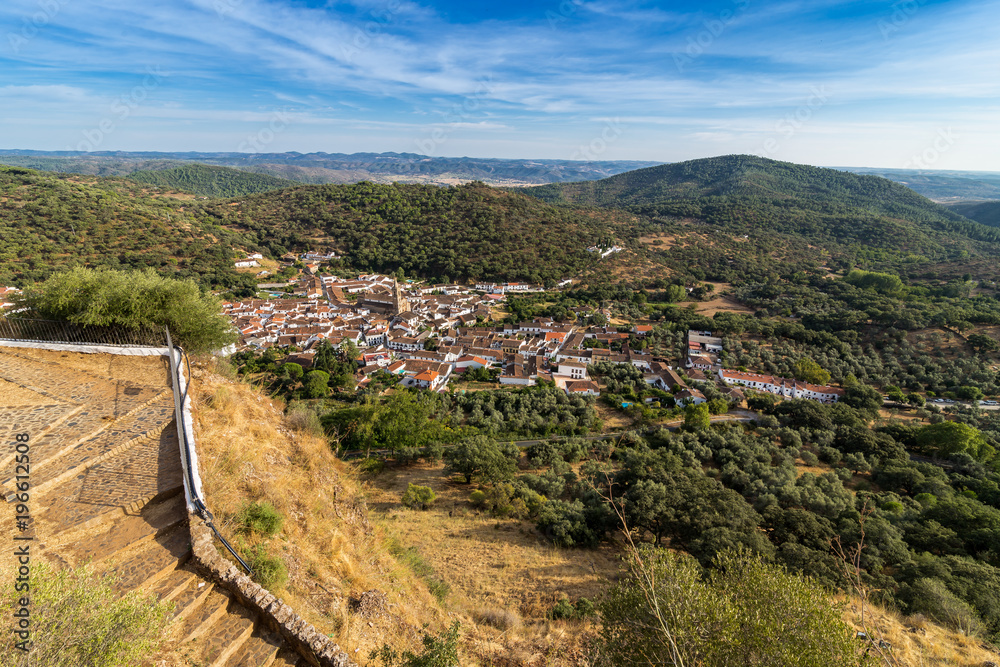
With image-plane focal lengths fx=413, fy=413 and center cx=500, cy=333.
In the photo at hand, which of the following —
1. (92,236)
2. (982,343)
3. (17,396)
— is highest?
(17,396)

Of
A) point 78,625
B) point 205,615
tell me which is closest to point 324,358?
point 205,615

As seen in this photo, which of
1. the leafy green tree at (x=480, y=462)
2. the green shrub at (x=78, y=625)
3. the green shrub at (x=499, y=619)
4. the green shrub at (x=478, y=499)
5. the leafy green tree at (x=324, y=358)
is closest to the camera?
the green shrub at (x=78, y=625)

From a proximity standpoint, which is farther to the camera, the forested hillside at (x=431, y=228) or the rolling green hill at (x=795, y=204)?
the rolling green hill at (x=795, y=204)

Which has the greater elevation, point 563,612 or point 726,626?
point 726,626

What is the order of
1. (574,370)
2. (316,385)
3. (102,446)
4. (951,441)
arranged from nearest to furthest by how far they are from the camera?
(102,446), (951,441), (316,385), (574,370)

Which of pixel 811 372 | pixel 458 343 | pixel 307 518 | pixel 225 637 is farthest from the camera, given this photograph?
pixel 458 343

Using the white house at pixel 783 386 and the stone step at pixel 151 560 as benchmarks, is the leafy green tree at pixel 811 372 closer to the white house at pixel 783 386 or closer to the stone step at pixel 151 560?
the white house at pixel 783 386

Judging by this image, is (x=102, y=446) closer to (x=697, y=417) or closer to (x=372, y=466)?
(x=372, y=466)

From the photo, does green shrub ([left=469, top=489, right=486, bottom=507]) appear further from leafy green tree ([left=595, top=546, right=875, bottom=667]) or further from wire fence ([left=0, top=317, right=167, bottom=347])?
wire fence ([left=0, top=317, right=167, bottom=347])

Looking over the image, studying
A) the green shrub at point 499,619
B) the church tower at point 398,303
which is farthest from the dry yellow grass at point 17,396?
the church tower at point 398,303
